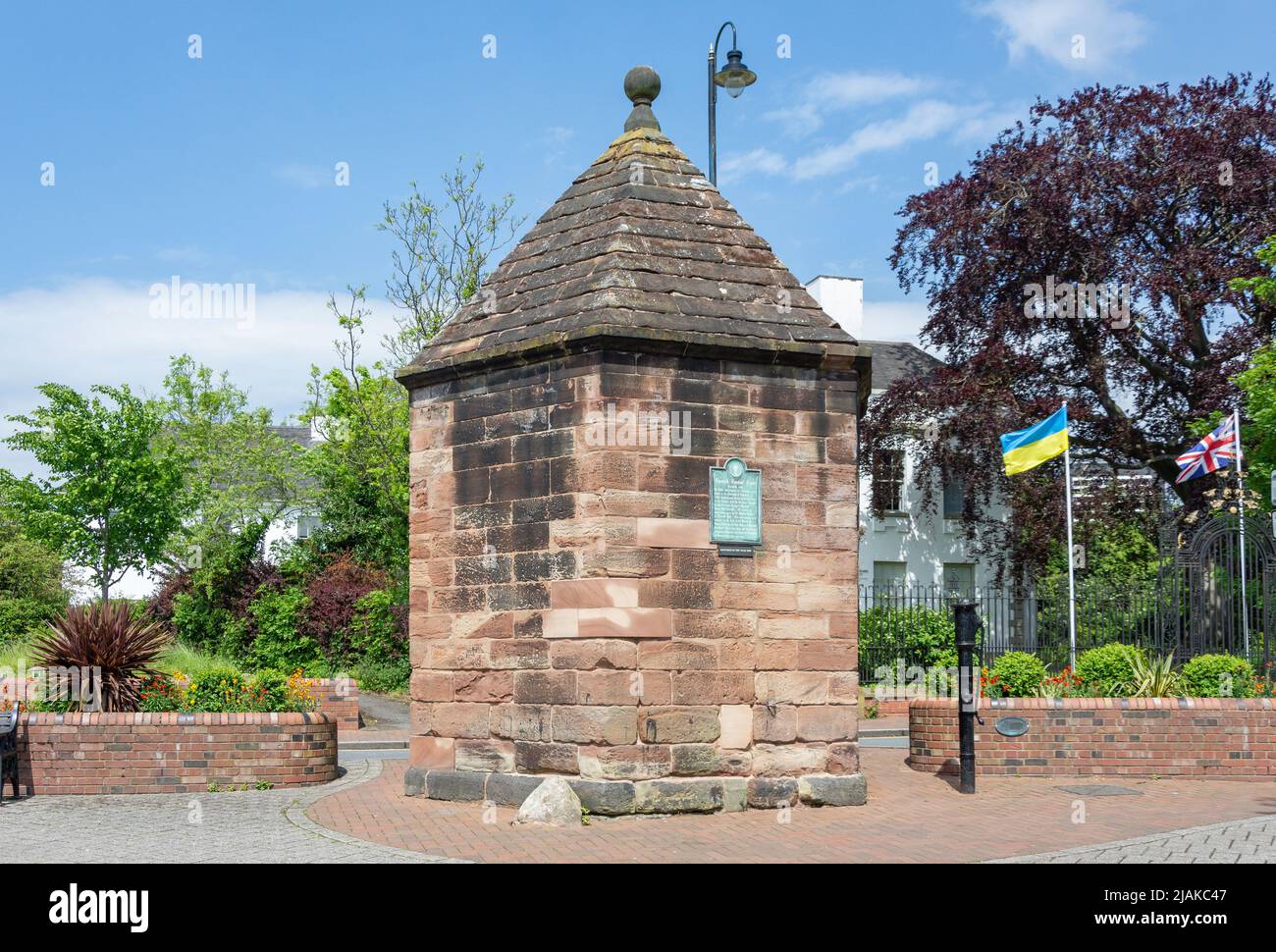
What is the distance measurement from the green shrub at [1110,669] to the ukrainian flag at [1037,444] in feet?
27.7

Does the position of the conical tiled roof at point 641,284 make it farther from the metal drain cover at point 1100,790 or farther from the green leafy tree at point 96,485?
the green leafy tree at point 96,485

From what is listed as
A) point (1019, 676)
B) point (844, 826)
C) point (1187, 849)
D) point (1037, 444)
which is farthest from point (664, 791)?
point (1037, 444)

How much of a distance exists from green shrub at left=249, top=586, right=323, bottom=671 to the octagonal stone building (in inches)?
613

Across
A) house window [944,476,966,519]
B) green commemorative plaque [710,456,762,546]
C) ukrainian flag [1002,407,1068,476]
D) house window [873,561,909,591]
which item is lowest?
house window [873,561,909,591]

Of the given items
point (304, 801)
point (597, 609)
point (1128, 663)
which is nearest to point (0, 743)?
point (304, 801)

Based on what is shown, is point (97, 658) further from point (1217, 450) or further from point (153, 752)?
point (1217, 450)

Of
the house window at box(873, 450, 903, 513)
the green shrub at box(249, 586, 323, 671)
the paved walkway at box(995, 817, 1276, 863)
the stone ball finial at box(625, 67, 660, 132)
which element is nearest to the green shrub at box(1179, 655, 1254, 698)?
the paved walkway at box(995, 817, 1276, 863)

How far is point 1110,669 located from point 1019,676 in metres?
1.09

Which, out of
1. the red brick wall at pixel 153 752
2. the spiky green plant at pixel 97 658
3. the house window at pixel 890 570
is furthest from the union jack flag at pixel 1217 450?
the spiky green plant at pixel 97 658

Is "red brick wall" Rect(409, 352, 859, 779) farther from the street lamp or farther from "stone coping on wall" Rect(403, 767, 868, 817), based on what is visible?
the street lamp

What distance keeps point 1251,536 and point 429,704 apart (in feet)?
36.7

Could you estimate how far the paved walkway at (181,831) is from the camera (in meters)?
8.09

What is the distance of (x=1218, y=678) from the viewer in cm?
1359

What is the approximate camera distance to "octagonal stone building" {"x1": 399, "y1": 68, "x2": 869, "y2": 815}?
995 centimetres
